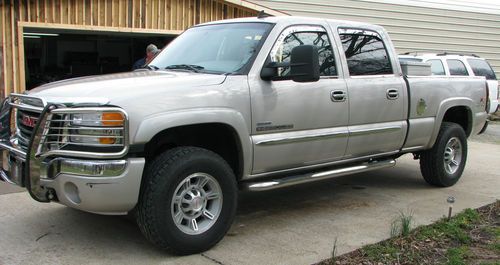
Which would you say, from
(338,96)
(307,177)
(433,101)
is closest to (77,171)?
(307,177)

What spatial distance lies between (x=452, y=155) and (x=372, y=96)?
83.3 inches

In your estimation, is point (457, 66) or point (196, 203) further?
point (457, 66)

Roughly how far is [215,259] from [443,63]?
10087 mm

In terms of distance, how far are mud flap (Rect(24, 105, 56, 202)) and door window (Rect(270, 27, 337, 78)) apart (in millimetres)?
2051

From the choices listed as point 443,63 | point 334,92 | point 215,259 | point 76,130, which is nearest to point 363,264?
point 215,259

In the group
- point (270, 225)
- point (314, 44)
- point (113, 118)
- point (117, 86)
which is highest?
point (314, 44)

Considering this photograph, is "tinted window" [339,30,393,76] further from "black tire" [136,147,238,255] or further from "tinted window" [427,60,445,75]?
"tinted window" [427,60,445,75]

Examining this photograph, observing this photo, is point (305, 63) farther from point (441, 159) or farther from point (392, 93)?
point (441, 159)

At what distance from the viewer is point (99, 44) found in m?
15.6

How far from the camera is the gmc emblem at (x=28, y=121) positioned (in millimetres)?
4344

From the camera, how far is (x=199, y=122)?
4.34 metres

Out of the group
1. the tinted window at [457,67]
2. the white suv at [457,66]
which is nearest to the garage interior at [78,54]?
the white suv at [457,66]

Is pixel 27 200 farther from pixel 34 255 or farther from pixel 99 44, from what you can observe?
pixel 99 44

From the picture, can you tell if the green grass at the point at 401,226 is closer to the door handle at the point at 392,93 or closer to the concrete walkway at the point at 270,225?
the concrete walkway at the point at 270,225
